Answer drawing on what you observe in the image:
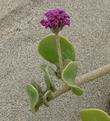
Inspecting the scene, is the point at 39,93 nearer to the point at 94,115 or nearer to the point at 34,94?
the point at 34,94

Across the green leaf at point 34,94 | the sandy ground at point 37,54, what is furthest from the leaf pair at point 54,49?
the sandy ground at point 37,54

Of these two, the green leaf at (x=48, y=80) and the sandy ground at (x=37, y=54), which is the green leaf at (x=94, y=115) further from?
the sandy ground at (x=37, y=54)

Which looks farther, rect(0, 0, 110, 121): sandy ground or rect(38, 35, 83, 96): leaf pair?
rect(0, 0, 110, 121): sandy ground

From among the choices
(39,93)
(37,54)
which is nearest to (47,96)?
(39,93)

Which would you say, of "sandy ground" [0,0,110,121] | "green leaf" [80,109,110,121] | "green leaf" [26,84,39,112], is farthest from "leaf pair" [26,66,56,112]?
"sandy ground" [0,0,110,121]

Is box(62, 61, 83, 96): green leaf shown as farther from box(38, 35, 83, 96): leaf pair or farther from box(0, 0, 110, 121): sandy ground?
box(0, 0, 110, 121): sandy ground

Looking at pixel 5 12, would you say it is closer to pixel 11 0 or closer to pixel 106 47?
pixel 11 0

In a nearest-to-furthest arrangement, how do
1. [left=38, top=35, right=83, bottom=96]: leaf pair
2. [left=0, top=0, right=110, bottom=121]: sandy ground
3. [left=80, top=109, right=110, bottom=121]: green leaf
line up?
[left=80, top=109, right=110, bottom=121]: green leaf
[left=38, top=35, right=83, bottom=96]: leaf pair
[left=0, top=0, right=110, bottom=121]: sandy ground
